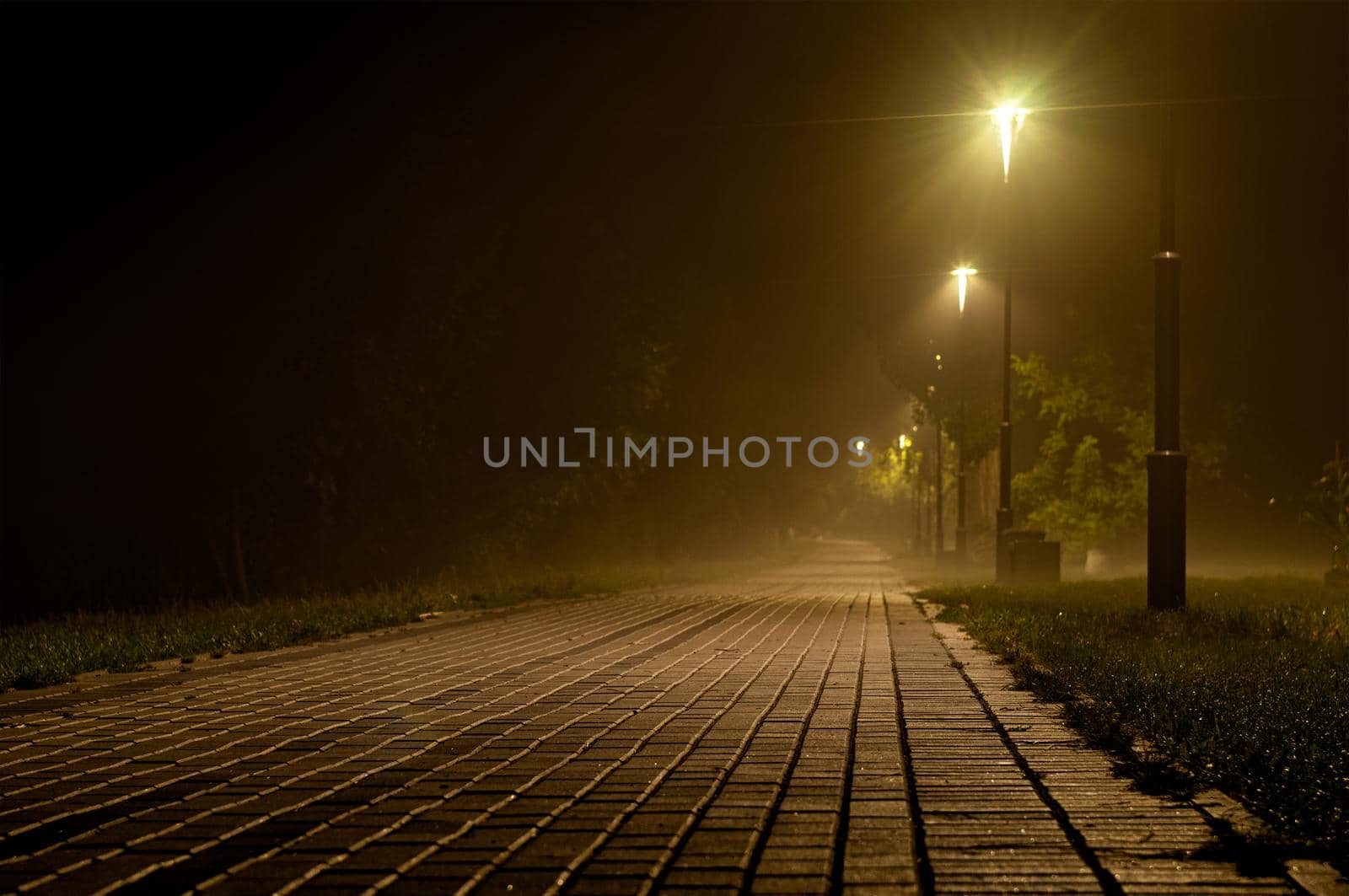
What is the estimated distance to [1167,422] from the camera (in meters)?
14.0

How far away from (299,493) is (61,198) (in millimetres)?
6146

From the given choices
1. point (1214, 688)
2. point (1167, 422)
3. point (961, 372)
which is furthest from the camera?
point (961, 372)

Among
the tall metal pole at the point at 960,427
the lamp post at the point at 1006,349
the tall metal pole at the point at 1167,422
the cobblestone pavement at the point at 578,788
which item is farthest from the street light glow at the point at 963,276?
the cobblestone pavement at the point at 578,788

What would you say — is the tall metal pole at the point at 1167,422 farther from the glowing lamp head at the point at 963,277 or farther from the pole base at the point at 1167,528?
the glowing lamp head at the point at 963,277

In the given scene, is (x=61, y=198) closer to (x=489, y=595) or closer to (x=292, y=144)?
(x=292, y=144)

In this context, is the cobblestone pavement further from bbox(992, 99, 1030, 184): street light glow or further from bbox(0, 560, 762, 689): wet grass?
bbox(992, 99, 1030, 184): street light glow

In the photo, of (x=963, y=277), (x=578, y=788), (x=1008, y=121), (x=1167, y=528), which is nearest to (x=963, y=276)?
(x=963, y=277)

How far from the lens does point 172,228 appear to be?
2089 centimetres

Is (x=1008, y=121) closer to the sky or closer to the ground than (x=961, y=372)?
closer to the sky

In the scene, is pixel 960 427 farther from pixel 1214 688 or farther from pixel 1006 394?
pixel 1214 688

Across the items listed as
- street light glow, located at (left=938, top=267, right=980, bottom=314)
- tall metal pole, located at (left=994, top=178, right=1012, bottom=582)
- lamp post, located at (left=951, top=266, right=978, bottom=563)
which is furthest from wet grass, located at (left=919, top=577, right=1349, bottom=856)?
lamp post, located at (left=951, top=266, right=978, bottom=563)

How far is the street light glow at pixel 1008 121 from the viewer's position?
25.3 m

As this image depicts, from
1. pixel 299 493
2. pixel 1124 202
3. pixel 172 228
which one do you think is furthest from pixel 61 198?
pixel 1124 202

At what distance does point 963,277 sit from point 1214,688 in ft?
111
